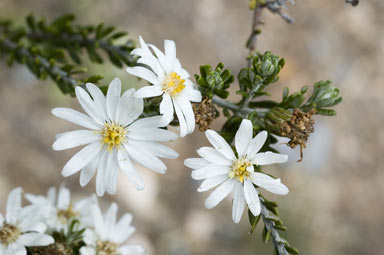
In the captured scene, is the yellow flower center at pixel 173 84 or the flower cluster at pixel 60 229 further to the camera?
the flower cluster at pixel 60 229

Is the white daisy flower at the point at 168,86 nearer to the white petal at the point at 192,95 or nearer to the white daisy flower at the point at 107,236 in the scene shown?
the white petal at the point at 192,95

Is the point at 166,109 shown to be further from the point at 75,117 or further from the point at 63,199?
the point at 63,199

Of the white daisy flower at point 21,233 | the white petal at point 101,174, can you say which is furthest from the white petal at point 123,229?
the white petal at point 101,174

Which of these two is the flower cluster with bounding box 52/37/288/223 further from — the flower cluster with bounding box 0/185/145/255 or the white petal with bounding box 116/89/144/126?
the flower cluster with bounding box 0/185/145/255

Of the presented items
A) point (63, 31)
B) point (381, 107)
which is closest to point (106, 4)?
point (63, 31)

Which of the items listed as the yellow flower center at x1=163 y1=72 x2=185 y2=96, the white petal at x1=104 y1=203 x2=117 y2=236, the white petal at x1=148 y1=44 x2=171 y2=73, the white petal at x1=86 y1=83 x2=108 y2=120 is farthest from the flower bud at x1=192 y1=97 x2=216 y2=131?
the white petal at x1=104 y1=203 x2=117 y2=236
